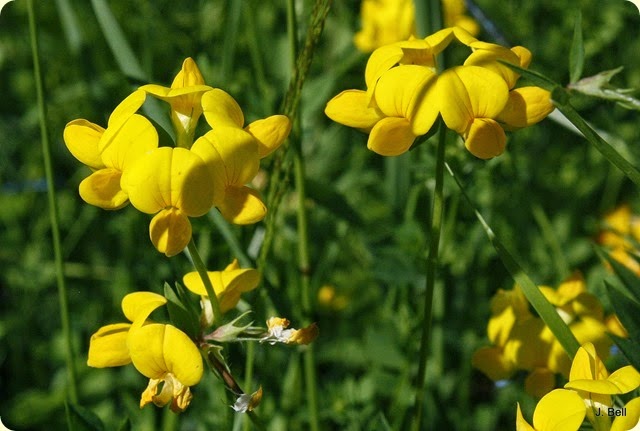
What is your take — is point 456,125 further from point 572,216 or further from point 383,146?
point 572,216

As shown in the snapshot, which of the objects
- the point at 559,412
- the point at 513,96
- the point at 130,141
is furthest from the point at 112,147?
the point at 559,412

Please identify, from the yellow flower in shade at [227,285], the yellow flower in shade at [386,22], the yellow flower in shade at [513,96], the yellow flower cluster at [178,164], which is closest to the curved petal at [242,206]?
the yellow flower cluster at [178,164]

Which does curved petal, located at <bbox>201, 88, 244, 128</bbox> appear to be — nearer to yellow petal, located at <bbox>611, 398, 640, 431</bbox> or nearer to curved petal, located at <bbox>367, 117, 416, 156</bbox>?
curved petal, located at <bbox>367, 117, 416, 156</bbox>

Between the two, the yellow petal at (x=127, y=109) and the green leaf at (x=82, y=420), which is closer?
the yellow petal at (x=127, y=109)

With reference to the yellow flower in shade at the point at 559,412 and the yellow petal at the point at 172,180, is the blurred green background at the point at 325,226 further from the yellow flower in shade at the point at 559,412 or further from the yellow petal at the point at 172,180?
the yellow petal at the point at 172,180

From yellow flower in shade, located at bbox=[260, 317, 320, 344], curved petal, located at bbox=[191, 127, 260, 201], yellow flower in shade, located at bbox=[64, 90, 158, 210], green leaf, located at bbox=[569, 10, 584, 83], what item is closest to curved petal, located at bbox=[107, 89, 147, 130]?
yellow flower in shade, located at bbox=[64, 90, 158, 210]

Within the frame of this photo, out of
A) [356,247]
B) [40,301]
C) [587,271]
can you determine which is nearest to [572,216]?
[587,271]

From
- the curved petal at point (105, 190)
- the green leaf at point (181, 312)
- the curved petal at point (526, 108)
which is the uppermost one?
the curved petal at point (526, 108)
